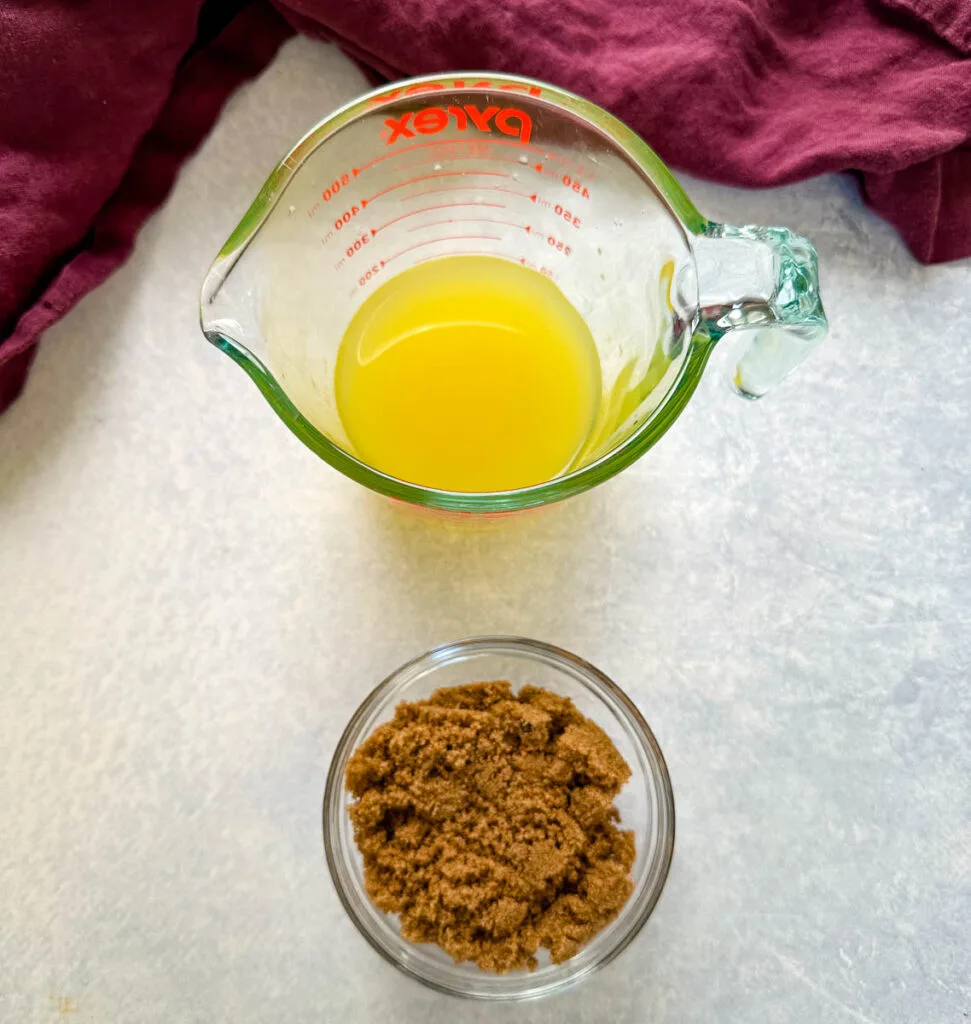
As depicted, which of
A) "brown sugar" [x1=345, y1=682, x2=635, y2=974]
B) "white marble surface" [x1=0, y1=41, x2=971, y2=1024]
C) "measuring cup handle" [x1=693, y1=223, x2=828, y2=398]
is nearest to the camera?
"measuring cup handle" [x1=693, y1=223, x2=828, y2=398]

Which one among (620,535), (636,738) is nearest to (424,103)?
(620,535)

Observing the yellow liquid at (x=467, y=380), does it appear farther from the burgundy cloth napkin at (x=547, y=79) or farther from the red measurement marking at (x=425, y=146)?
the burgundy cloth napkin at (x=547, y=79)

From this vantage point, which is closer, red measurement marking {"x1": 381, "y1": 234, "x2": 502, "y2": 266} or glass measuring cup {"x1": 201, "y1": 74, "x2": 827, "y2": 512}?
glass measuring cup {"x1": 201, "y1": 74, "x2": 827, "y2": 512}

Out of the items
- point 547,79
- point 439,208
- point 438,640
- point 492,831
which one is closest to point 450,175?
point 439,208

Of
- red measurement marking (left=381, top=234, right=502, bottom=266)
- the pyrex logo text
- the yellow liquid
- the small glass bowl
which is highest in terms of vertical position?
the pyrex logo text

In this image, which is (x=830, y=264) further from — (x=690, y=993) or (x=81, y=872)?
(x=81, y=872)

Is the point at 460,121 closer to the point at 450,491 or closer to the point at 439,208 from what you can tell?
the point at 439,208

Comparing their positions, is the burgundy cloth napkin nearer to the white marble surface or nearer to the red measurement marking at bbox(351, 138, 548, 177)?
the white marble surface

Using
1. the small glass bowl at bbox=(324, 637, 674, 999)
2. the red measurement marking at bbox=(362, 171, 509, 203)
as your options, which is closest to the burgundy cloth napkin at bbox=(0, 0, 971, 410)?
the red measurement marking at bbox=(362, 171, 509, 203)
